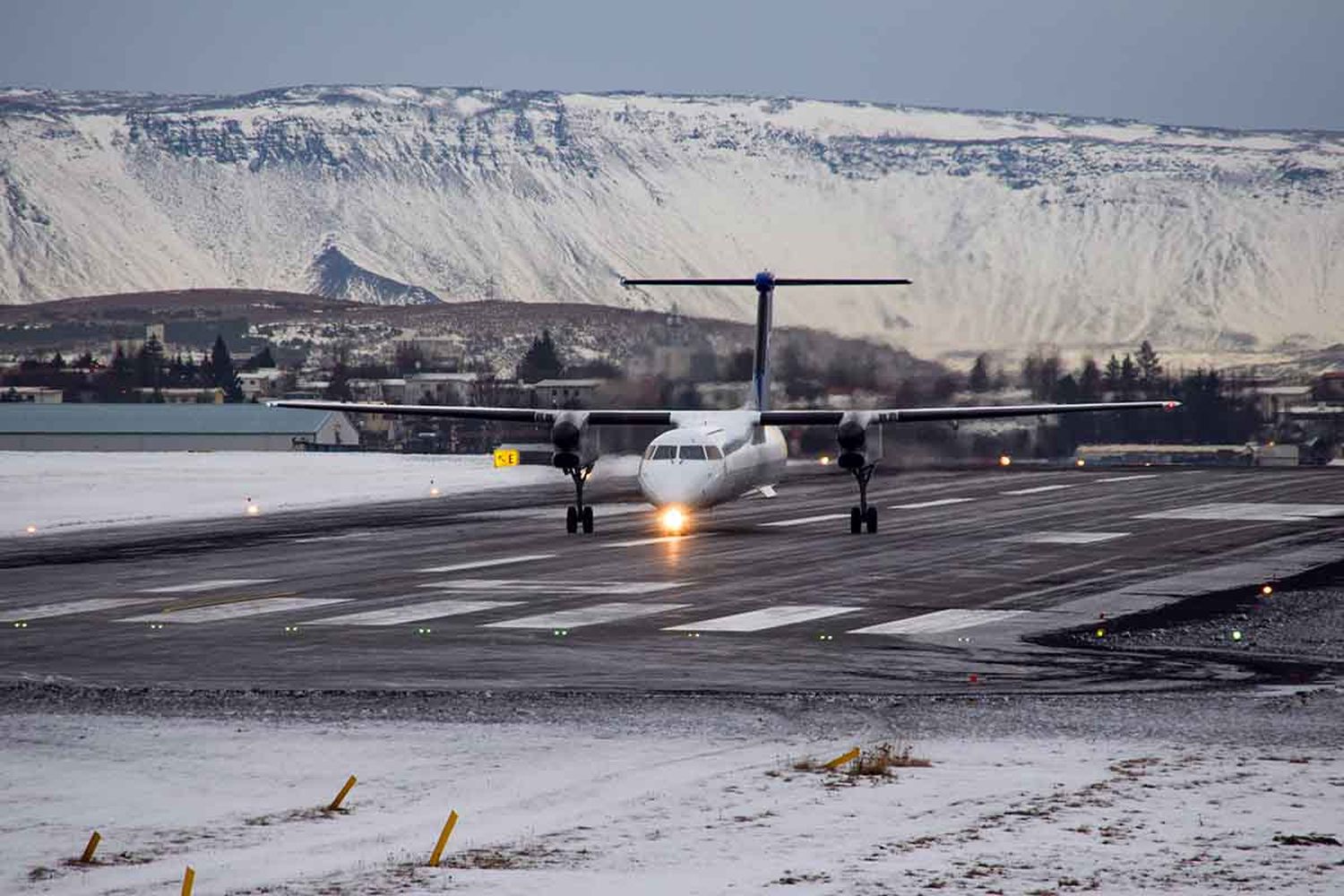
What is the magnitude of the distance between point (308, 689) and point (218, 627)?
303 inches

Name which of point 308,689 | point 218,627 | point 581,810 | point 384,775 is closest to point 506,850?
point 581,810

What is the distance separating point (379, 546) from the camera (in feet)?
163

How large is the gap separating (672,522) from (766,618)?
24063 millimetres

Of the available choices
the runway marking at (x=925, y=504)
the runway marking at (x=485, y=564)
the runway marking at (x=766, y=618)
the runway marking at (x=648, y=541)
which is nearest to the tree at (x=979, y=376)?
the runway marking at (x=925, y=504)

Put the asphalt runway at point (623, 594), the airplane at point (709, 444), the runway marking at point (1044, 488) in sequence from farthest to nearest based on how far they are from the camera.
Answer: the runway marking at point (1044, 488) < the airplane at point (709, 444) < the asphalt runway at point (623, 594)

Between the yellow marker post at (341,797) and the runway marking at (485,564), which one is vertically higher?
the yellow marker post at (341,797)

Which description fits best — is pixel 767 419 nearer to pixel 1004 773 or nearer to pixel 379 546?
pixel 379 546

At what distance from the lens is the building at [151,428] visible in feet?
504

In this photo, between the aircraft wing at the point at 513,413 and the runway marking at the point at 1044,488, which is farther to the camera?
the runway marking at the point at 1044,488

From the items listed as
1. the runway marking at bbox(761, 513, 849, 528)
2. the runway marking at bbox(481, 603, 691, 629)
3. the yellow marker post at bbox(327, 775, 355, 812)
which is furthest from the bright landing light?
the yellow marker post at bbox(327, 775, 355, 812)

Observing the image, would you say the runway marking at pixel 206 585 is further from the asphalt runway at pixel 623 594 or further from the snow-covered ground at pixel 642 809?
the snow-covered ground at pixel 642 809

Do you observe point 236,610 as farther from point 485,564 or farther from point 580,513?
point 580,513

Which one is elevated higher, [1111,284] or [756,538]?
[1111,284]

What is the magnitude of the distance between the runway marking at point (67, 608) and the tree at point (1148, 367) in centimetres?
9172
